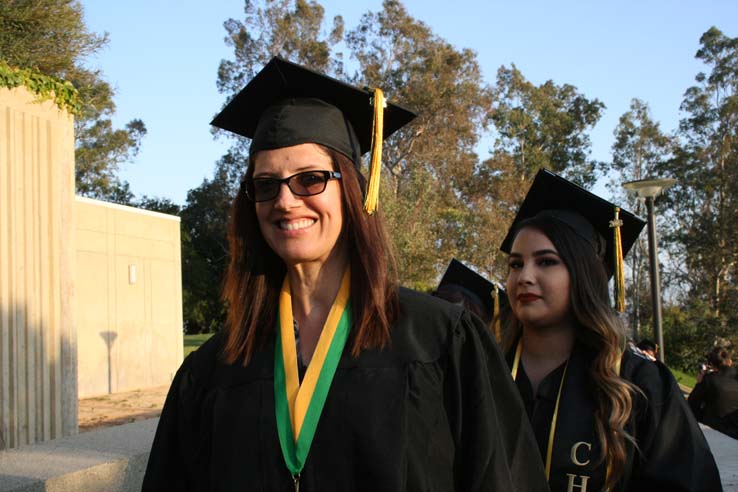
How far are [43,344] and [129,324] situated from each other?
11874mm

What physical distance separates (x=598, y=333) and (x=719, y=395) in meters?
6.38

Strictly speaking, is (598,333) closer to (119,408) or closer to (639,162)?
(119,408)

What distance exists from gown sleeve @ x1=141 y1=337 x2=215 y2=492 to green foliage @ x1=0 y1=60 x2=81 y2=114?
5567mm

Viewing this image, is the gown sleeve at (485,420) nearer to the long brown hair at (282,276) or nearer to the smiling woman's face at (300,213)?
the long brown hair at (282,276)

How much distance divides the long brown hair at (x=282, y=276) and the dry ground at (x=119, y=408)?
9746 millimetres

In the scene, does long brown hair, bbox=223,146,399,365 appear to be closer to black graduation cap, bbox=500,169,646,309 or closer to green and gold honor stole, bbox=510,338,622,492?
green and gold honor stole, bbox=510,338,622,492

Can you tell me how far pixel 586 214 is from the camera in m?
3.29

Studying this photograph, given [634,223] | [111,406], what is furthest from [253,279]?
[111,406]

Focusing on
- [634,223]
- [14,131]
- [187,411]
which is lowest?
[187,411]

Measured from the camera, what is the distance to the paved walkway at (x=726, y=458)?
14.3 ft

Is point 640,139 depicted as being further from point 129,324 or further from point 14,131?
point 14,131

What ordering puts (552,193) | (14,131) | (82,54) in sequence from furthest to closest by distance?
1. (82,54)
2. (14,131)
3. (552,193)

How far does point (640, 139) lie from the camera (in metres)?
37.9

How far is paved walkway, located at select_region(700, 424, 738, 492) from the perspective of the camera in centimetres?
435
